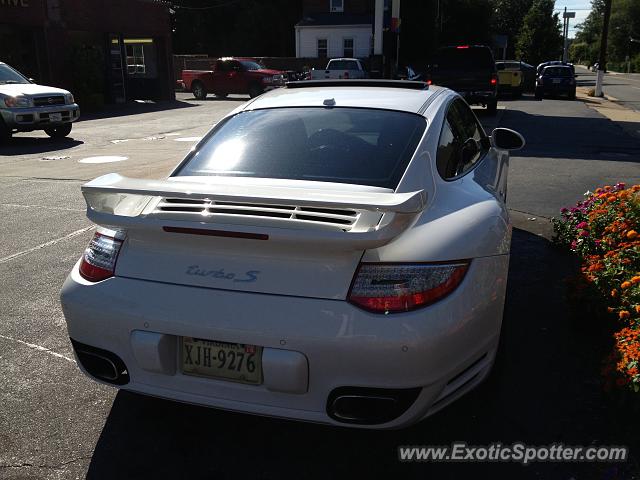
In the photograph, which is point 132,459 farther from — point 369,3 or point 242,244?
point 369,3

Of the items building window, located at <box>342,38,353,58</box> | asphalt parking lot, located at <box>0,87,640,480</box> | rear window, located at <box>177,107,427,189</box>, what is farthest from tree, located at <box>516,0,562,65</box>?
rear window, located at <box>177,107,427,189</box>

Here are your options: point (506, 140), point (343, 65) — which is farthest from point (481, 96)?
point (506, 140)

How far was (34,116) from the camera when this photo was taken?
45.9 feet

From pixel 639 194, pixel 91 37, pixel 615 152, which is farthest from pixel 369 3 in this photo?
pixel 639 194

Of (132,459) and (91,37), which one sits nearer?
(132,459)

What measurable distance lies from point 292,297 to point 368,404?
1.74 ft

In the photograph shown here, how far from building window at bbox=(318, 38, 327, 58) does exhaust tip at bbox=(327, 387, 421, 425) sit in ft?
161

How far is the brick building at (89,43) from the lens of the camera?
73.3 feet

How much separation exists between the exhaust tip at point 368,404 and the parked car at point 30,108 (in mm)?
13514

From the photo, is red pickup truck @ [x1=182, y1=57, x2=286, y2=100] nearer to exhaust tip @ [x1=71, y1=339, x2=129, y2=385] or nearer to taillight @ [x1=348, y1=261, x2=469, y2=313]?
exhaust tip @ [x1=71, y1=339, x2=129, y2=385]

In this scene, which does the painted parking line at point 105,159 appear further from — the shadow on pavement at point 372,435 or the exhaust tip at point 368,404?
the exhaust tip at point 368,404

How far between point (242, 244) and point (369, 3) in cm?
5183

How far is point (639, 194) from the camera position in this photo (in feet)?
15.8

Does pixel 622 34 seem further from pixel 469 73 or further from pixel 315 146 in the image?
pixel 315 146
